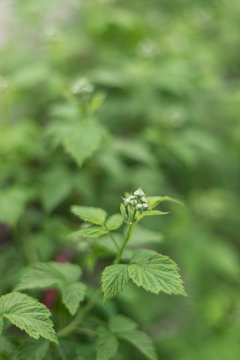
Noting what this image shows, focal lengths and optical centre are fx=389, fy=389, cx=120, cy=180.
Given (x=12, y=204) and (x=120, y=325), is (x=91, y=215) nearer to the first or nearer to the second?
(x=120, y=325)

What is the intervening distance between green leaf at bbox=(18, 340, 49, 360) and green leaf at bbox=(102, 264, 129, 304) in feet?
1.07

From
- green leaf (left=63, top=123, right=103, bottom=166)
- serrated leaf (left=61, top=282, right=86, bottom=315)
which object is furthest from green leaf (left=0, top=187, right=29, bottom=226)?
serrated leaf (left=61, top=282, right=86, bottom=315)

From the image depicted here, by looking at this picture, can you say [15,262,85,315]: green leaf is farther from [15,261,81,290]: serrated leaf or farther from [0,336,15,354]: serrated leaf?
[0,336,15,354]: serrated leaf

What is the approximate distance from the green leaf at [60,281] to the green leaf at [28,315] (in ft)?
0.33

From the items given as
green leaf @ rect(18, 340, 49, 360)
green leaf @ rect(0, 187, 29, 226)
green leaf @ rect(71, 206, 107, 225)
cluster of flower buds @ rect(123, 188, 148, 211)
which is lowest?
green leaf @ rect(18, 340, 49, 360)

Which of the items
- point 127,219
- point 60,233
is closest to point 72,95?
point 60,233

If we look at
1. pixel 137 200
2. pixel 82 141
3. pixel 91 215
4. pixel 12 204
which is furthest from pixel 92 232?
pixel 12 204

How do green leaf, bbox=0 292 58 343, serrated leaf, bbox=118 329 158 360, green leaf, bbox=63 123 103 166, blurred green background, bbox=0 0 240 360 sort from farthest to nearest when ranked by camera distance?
blurred green background, bbox=0 0 240 360 → green leaf, bbox=63 123 103 166 → serrated leaf, bbox=118 329 158 360 → green leaf, bbox=0 292 58 343

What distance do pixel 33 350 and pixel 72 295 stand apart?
0.68ft

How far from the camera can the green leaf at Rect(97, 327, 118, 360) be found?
1244mm

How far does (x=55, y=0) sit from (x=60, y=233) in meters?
2.20

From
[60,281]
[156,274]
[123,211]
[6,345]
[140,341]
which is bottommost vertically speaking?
[140,341]

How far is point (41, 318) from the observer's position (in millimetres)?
1136

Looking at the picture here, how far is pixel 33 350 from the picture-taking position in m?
1.24
